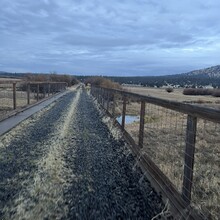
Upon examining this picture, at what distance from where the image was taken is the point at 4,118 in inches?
549

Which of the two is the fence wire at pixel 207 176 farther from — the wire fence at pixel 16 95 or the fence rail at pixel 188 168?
the wire fence at pixel 16 95

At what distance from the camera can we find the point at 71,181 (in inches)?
243

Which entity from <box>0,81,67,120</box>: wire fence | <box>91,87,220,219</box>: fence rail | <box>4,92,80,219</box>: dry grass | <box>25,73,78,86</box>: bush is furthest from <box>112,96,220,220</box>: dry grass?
<box>25,73,78,86</box>: bush

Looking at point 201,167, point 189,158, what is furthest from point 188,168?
point 201,167

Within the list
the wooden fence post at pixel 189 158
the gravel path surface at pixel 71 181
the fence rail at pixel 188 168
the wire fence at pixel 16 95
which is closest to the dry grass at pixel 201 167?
the fence rail at pixel 188 168

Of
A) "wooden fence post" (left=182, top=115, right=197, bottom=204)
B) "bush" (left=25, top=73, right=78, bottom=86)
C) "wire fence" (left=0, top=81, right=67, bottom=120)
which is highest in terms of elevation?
"wooden fence post" (left=182, top=115, right=197, bottom=204)

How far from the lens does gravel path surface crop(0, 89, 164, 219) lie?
4898 millimetres

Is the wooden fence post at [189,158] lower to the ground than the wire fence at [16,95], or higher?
higher

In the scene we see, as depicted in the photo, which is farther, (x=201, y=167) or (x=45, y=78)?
(x=45, y=78)

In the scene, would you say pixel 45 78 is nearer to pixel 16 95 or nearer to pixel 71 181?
pixel 16 95

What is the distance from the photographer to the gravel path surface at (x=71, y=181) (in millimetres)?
4898

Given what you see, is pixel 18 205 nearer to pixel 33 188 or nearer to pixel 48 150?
pixel 33 188

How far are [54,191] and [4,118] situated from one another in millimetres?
8974

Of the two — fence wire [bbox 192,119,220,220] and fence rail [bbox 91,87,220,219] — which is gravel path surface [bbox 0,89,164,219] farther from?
fence wire [bbox 192,119,220,220]
